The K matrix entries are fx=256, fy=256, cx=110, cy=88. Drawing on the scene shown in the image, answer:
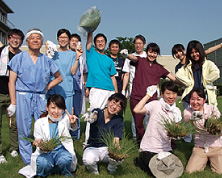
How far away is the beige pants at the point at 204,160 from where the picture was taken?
3.96 m

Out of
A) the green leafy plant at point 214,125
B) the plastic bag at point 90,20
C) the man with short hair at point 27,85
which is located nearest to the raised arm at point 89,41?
the plastic bag at point 90,20

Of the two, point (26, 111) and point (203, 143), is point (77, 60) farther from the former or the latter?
point (203, 143)

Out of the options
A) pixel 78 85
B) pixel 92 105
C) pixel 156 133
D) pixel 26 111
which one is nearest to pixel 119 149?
pixel 156 133

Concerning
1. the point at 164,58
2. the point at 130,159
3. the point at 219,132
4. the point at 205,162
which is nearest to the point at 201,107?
the point at 219,132

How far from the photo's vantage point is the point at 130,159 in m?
4.50

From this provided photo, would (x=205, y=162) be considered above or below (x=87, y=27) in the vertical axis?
below

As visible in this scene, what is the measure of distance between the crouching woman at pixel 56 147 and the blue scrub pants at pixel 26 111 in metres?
0.27

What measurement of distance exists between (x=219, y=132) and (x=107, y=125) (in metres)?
1.68

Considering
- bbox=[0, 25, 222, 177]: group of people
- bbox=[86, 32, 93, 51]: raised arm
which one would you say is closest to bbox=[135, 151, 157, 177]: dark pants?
bbox=[0, 25, 222, 177]: group of people

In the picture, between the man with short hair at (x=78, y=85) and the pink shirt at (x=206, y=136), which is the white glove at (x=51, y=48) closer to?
the man with short hair at (x=78, y=85)

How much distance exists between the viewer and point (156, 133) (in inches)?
156

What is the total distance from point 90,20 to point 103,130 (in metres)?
1.90

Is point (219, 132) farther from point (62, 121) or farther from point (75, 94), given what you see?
point (75, 94)

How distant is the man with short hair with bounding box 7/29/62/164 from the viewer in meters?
3.94
